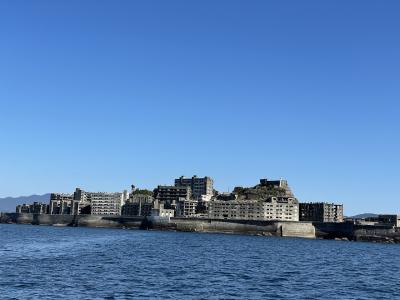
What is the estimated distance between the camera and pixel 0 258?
62188 millimetres

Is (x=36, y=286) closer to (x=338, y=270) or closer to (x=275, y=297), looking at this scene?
(x=275, y=297)

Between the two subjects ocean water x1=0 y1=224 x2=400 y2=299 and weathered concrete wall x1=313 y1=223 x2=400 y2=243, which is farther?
weathered concrete wall x1=313 y1=223 x2=400 y2=243

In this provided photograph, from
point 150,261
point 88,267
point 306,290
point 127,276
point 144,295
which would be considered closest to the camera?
point 144,295

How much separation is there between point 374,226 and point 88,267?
15727 centimetres

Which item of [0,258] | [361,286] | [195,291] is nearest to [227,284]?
[195,291]

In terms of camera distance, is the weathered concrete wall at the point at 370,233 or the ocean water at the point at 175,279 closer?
the ocean water at the point at 175,279

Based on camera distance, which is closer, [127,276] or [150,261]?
[127,276]

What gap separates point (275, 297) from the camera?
4247cm

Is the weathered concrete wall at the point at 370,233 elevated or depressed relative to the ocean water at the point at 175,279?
elevated

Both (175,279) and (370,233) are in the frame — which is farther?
(370,233)

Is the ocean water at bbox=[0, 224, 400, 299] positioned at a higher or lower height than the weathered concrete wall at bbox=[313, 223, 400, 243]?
lower

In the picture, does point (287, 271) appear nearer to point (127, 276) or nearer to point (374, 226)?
point (127, 276)

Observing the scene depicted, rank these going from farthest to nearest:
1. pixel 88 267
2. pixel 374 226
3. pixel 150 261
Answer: pixel 374 226, pixel 150 261, pixel 88 267

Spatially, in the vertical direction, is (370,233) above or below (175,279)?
above
